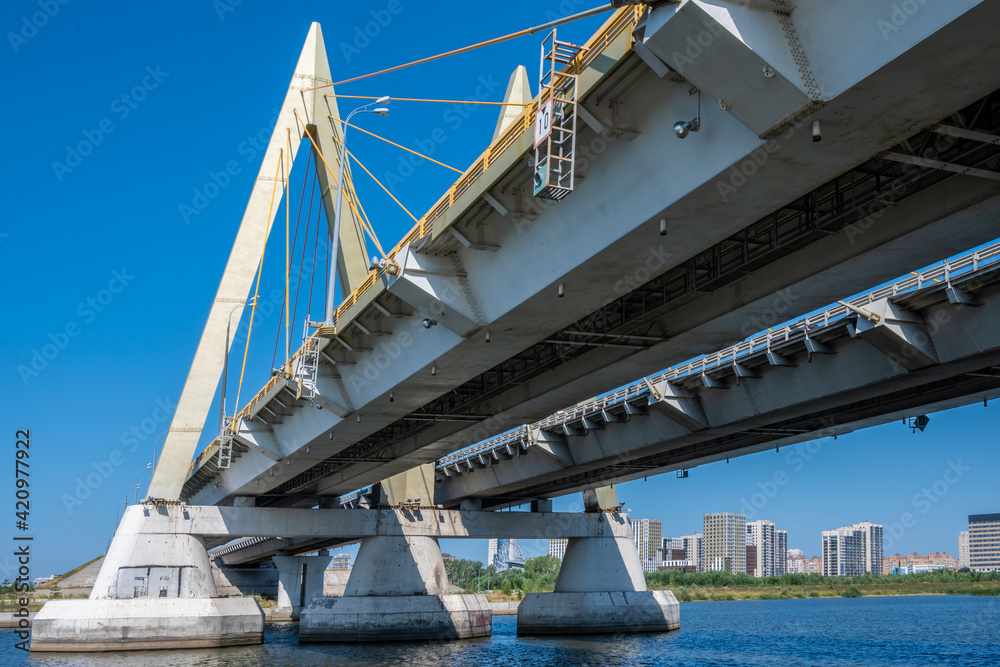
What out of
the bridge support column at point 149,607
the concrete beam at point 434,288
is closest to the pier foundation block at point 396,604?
the bridge support column at point 149,607

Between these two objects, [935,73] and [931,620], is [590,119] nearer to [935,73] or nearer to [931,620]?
[935,73]

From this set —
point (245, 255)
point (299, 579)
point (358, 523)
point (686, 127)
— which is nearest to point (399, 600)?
point (358, 523)

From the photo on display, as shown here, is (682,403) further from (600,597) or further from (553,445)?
(600,597)

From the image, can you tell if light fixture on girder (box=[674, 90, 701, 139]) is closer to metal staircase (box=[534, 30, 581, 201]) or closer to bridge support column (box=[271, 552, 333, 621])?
metal staircase (box=[534, 30, 581, 201])

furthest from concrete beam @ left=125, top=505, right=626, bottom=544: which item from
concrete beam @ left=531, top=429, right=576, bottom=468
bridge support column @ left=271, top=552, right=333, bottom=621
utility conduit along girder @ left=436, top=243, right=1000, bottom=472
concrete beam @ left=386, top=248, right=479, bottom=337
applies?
bridge support column @ left=271, top=552, right=333, bottom=621

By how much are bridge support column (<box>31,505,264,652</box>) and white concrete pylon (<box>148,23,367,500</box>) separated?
259 centimetres

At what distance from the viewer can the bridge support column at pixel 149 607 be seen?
131 ft

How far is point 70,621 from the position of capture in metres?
40.2

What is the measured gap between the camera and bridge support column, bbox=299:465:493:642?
143 feet

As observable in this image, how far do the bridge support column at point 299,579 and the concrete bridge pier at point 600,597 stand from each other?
3144 centimetres

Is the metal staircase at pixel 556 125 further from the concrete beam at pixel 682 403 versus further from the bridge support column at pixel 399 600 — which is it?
the bridge support column at pixel 399 600

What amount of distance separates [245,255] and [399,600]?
1871cm

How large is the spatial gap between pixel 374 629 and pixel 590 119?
35458mm

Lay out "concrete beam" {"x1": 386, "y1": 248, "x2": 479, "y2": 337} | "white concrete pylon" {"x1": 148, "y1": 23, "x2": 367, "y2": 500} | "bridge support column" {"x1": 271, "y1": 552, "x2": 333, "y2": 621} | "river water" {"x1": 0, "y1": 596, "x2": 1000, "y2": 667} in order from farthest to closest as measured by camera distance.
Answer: "bridge support column" {"x1": 271, "y1": 552, "x2": 333, "y2": 621} < "white concrete pylon" {"x1": 148, "y1": 23, "x2": 367, "y2": 500} < "river water" {"x1": 0, "y1": 596, "x2": 1000, "y2": 667} < "concrete beam" {"x1": 386, "y1": 248, "x2": 479, "y2": 337}
